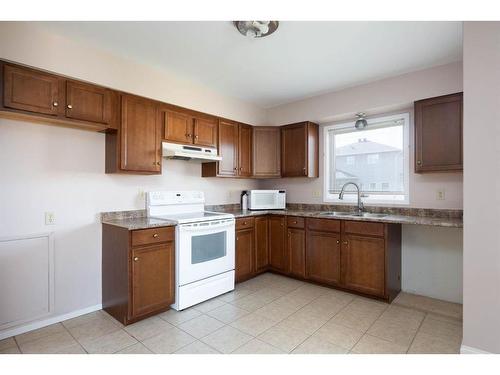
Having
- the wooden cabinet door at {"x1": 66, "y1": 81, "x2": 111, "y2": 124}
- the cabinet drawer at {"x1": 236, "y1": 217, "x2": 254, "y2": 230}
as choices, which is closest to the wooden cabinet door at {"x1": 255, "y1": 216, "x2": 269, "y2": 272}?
the cabinet drawer at {"x1": 236, "y1": 217, "x2": 254, "y2": 230}

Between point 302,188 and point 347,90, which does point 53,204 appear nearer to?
point 302,188

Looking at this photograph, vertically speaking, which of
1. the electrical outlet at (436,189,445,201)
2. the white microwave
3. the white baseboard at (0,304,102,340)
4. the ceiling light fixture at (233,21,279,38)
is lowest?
the white baseboard at (0,304,102,340)

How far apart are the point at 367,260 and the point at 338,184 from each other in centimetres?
126

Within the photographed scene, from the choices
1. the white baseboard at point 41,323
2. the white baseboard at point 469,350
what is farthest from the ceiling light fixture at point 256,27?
the white baseboard at point 41,323

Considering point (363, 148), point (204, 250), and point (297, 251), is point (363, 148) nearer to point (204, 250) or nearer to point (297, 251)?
point (297, 251)

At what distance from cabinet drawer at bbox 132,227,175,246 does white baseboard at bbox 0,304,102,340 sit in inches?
37.1

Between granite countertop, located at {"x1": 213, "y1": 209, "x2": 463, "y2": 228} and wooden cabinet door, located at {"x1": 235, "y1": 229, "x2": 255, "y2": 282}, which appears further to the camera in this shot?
wooden cabinet door, located at {"x1": 235, "y1": 229, "x2": 255, "y2": 282}

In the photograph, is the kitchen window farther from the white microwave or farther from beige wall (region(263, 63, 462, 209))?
the white microwave

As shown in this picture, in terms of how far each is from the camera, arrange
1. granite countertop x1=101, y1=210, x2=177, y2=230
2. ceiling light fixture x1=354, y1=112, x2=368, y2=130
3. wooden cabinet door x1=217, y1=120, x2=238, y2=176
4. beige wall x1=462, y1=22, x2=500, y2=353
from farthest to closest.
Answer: wooden cabinet door x1=217, y1=120, x2=238, y2=176
ceiling light fixture x1=354, y1=112, x2=368, y2=130
granite countertop x1=101, y1=210, x2=177, y2=230
beige wall x1=462, y1=22, x2=500, y2=353

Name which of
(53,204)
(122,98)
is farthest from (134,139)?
(53,204)

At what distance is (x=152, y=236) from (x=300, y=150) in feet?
7.72

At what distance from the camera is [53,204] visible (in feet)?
7.77

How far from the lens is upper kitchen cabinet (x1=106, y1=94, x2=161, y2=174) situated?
2.57 m

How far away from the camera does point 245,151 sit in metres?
3.90
